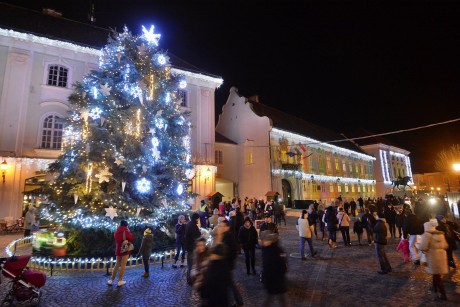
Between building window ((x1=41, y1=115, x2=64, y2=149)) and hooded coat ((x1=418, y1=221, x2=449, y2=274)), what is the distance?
2077 cm

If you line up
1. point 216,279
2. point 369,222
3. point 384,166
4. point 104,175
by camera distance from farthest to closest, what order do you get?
1. point 384,166
2. point 369,222
3. point 104,175
4. point 216,279

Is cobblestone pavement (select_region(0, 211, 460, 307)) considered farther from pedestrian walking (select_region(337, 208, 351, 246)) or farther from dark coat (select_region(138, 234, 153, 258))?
pedestrian walking (select_region(337, 208, 351, 246))

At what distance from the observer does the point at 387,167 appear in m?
57.8

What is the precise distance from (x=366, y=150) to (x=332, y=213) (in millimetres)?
50746

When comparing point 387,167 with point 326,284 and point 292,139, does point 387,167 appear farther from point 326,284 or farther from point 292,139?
point 326,284

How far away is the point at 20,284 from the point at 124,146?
5.53 metres

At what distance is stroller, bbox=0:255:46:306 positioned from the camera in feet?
20.0

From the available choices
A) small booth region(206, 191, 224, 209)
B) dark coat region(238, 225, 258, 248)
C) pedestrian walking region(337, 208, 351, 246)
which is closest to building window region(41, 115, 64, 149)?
small booth region(206, 191, 224, 209)

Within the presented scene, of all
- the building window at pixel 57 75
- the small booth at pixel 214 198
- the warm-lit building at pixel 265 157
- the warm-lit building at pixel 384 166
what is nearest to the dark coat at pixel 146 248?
the small booth at pixel 214 198

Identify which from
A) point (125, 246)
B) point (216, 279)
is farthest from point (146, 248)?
point (216, 279)

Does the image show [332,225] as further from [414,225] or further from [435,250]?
[435,250]

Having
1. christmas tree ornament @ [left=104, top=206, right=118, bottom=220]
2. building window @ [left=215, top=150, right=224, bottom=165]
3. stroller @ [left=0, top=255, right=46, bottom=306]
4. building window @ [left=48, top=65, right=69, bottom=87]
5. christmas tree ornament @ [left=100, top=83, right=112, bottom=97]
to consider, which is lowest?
stroller @ [left=0, top=255, right=46, bottom=306]

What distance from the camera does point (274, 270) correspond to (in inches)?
203

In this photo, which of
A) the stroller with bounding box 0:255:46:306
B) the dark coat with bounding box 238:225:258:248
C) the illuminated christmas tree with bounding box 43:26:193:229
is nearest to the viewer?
the stroller with bounding box 0:255:46:306
